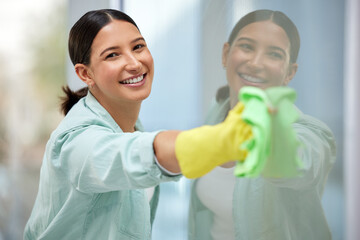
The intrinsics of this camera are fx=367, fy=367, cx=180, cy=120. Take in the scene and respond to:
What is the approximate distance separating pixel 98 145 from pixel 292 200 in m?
0.43

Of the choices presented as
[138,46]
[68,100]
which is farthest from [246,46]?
[68,100]

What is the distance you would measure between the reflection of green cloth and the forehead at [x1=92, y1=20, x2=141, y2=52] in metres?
0.41

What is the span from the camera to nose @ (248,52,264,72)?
78cm

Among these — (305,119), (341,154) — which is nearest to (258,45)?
(305,119)

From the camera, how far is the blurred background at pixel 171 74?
0.80 metres

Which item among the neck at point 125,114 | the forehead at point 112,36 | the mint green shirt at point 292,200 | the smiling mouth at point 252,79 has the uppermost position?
the forehead at point 112,36

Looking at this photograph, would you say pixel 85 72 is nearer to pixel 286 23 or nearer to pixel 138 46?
pixel 138 46

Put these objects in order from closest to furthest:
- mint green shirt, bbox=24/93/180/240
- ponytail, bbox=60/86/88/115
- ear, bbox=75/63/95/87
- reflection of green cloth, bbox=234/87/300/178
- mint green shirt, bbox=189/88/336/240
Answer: reflection of green cloth, bbox=234/87/300/178, mint green shirt, bbox=24/93/180/240, mint green shirt, bbox=189/88/336/240, ear, bbox=75/63/95/87, ponytail, bbox=60/86/88/115

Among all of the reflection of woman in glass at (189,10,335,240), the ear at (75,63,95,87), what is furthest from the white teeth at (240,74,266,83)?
the ear at (75,63,95,87)

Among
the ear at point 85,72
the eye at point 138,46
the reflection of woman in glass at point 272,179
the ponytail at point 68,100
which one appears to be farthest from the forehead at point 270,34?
the ponytail at point 68,100

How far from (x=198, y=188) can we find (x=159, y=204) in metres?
0.21

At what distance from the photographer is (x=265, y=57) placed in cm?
78

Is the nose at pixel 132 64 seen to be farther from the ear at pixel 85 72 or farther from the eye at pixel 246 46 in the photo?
the eye at pixel 246 46

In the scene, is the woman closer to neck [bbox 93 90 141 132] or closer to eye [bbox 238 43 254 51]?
neck [bbox 93 90 141 132]
